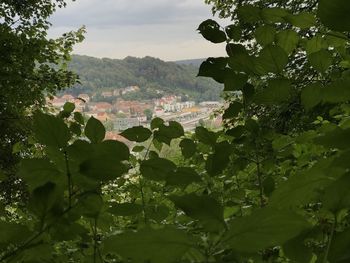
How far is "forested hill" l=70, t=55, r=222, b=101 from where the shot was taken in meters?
61.4

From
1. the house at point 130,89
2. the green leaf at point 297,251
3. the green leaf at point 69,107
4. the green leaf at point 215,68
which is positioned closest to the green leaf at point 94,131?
the green leaf at point 215,68

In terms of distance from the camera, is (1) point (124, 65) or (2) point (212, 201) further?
(1) point (124, 65)

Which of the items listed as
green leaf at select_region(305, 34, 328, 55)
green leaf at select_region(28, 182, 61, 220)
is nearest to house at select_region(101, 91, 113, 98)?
green leaf at select_region(305, 34, 328, 55)

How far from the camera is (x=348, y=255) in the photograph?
0.39 metres

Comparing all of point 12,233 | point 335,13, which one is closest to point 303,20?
point 335,13

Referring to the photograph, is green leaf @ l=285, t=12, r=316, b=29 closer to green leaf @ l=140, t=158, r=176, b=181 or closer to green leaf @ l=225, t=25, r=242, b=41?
green leaf @ l=225, t=25, r=242, b=41

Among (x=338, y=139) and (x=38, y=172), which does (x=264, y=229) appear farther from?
(x=38, y=172)

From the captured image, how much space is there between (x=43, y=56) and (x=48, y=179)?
25.9 feet

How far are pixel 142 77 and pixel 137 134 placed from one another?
68.9m

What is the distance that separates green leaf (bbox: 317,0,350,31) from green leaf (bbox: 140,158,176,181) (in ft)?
1.32

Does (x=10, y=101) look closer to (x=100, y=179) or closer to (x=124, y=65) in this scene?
(x=100, y=179)

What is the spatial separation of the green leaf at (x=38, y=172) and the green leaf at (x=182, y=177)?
261mm

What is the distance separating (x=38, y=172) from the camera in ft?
1.72

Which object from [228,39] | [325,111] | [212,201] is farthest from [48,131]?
[325,111]
